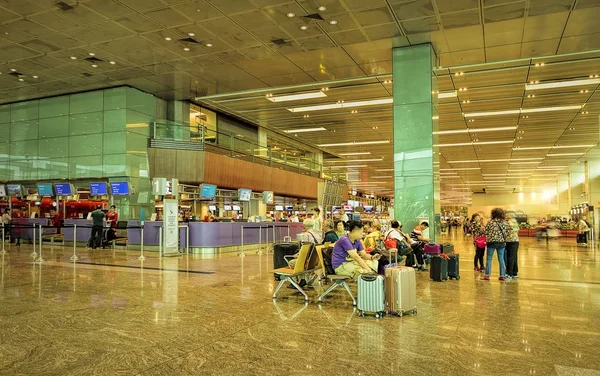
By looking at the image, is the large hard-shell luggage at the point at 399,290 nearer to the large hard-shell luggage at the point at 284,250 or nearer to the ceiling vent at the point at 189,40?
the large hard-shell luggage at the point at 284,250

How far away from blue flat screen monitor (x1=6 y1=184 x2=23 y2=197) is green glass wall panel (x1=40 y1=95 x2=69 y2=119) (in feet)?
9.95

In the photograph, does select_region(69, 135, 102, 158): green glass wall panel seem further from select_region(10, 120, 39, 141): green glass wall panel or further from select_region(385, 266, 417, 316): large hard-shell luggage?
select_region(385, 266, 417, 316): large hard-shell luggage

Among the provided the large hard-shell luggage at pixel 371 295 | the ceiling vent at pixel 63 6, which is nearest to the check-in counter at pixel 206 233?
the ceiling vent at pixel 63 6

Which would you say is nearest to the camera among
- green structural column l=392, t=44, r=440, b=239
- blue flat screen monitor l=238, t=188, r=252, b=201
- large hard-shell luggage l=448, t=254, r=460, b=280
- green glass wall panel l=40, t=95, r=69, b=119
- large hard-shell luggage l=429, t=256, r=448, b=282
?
large hard-shell luggage l=429, t=256, r=448, b=282

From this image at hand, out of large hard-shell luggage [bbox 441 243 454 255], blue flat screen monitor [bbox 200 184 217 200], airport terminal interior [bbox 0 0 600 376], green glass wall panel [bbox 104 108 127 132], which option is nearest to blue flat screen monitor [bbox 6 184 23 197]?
airport terminal interior [bbox 0 0 600 376]

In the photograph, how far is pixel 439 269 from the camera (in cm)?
899

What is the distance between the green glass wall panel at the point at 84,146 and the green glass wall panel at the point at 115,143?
31 cm

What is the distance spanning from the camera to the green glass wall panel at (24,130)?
61.7 feet

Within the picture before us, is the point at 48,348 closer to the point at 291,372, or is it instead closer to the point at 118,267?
Result: the point at 291,372

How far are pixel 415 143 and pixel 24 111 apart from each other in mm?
16029

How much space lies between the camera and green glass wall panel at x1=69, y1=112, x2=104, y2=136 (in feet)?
56.5

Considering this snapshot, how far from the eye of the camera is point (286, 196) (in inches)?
993

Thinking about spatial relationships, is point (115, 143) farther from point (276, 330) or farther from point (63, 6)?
point (276, 330)

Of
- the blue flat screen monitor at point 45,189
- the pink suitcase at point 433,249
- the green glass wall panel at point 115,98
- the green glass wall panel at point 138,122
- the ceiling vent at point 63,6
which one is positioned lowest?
the pink suitcase at point 433,249
